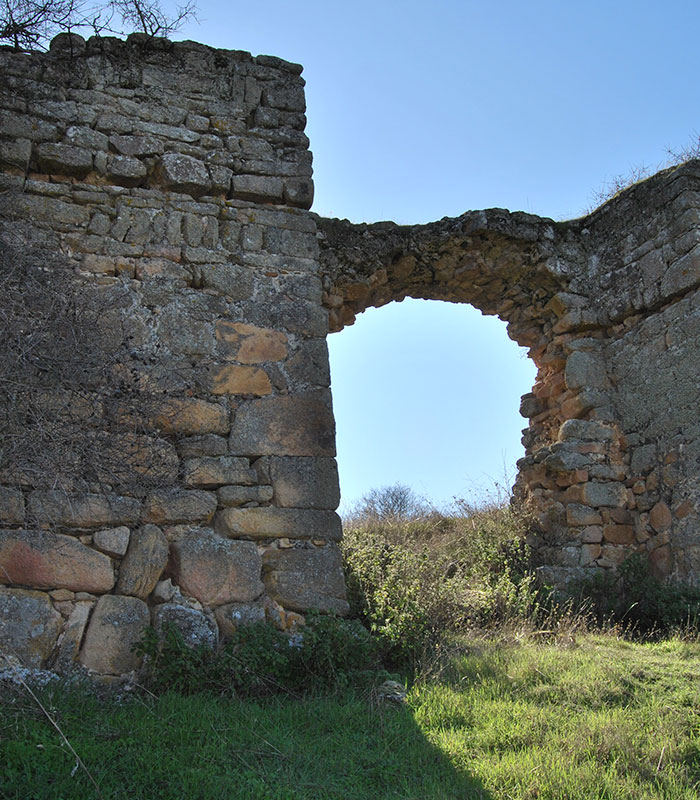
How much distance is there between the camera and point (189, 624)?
11.8 feet

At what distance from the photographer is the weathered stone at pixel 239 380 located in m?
4.27

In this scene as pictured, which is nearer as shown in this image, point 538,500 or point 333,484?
point 333,484

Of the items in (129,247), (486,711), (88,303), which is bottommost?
(486,711)

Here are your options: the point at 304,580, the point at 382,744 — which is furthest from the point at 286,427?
the point at 382,744

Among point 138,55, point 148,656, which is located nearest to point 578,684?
point 148,656

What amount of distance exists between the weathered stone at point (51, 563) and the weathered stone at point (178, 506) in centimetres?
33

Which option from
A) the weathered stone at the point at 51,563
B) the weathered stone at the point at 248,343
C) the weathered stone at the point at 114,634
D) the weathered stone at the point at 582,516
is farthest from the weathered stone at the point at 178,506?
the weathered stone at the point at 582,516

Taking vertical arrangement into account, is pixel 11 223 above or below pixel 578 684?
above

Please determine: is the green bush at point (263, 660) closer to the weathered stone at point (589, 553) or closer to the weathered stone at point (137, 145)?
the weathered stone at point (589, 553)

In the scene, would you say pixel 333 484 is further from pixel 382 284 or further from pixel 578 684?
pixel 382 284

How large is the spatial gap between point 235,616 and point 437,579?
1.88 meters

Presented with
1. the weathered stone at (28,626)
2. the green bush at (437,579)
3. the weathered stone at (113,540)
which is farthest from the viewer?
the green bush at (437,579)

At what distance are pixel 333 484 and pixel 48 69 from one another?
10.3ft

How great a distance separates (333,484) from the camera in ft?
13.8
